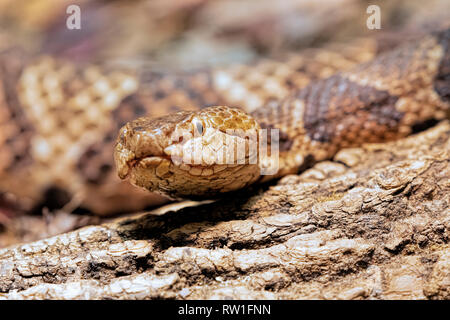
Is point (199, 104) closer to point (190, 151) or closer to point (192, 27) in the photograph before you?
point (190, 151)

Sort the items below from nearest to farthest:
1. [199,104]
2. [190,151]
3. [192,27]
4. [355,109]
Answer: [190,151] < [355,109] < [199,104] < [192,27]

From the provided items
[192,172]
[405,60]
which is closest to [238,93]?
[405,60]

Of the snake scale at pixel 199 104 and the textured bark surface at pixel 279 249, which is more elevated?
the snake scale at pixel 199 104

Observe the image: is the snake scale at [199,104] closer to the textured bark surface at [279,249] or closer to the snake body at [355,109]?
the snake body at [355,109]

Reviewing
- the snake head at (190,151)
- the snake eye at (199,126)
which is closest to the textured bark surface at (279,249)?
the snake head at (190,151)

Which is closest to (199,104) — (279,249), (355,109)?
(355,109)

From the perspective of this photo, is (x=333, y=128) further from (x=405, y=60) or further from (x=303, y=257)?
(x=303, y=257)

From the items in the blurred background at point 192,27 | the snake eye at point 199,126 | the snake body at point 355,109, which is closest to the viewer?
the snake eye at point 199,126
